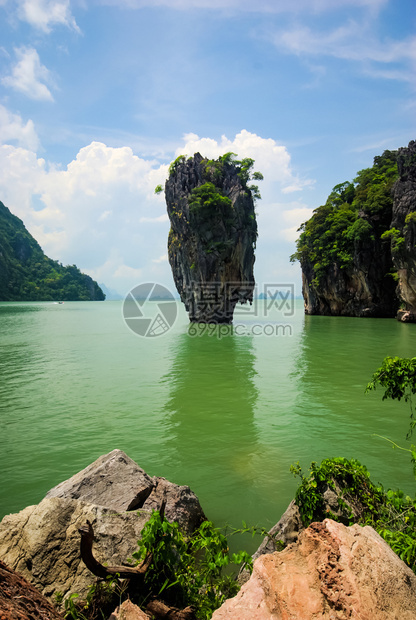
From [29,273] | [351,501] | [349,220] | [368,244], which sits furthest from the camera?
[29,273]

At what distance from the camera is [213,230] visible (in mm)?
31719

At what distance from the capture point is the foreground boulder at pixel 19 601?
66.0 inches

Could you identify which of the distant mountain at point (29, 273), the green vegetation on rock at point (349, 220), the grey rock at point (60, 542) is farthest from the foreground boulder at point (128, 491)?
the distant mountain at point (29, 273)

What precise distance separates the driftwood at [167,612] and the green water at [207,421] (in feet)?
8.95

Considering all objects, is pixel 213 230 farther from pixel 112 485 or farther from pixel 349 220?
pixel 112 485

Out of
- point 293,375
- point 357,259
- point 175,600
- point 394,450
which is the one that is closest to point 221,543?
point 175,600

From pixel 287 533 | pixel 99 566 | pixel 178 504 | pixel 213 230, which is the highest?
pixel 213 230

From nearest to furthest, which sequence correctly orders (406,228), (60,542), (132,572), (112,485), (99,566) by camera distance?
(99,566)
(132,572)
(60,542)
(112,485)
(406,228)

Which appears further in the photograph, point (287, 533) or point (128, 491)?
point (128, 491)

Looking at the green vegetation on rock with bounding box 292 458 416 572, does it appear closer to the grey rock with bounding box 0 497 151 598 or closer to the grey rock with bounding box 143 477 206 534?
the grey rock with bounding box 143 477 206 534

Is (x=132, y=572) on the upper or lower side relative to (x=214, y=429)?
upper

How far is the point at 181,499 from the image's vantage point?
4387 millimetres

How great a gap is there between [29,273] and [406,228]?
329 feet

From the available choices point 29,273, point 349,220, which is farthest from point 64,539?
point 29,273
